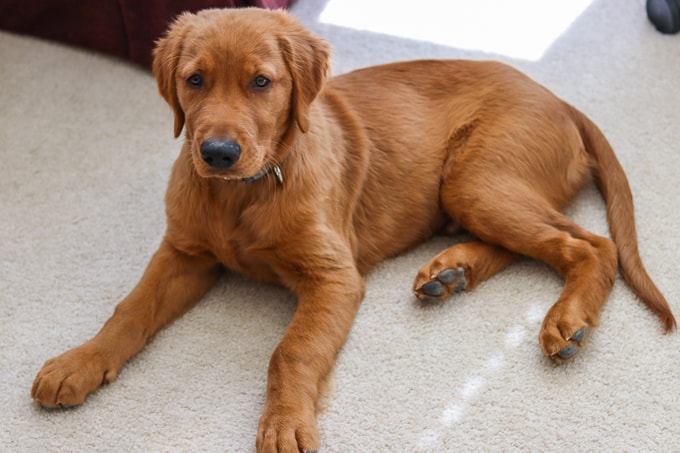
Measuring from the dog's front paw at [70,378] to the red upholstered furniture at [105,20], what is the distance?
2014 mm

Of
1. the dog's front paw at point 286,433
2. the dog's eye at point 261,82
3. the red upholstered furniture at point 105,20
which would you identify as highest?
the dog's eye at point 261,82

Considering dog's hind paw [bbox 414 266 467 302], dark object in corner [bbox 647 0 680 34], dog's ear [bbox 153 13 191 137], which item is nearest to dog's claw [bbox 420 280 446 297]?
dog's hind paw [bbox 414 266 467 302]

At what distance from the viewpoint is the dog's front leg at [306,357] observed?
98.3 inches

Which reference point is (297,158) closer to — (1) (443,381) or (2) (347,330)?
(2) (347,330)

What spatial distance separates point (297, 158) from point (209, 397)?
819mm

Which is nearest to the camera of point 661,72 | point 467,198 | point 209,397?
point 209,397

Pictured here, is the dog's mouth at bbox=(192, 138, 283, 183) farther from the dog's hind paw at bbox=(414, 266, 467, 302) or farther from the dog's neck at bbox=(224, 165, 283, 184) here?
the dog's hind paw at bbox=(414, 266, 467, 302)

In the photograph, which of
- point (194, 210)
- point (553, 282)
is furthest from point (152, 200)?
point (553, 282)

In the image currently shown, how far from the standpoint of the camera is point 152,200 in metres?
3.67

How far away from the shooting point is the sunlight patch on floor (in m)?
4.59

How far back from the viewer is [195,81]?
2701 millimetres

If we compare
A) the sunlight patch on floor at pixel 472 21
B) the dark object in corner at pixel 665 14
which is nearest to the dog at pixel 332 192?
the sunlight patch on floor at pixel 472 21

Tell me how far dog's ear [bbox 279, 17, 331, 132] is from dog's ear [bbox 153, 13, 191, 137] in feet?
1.05

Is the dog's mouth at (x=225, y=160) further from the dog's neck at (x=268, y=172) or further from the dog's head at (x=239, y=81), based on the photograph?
the dog's neck at (x=268, y=172)
